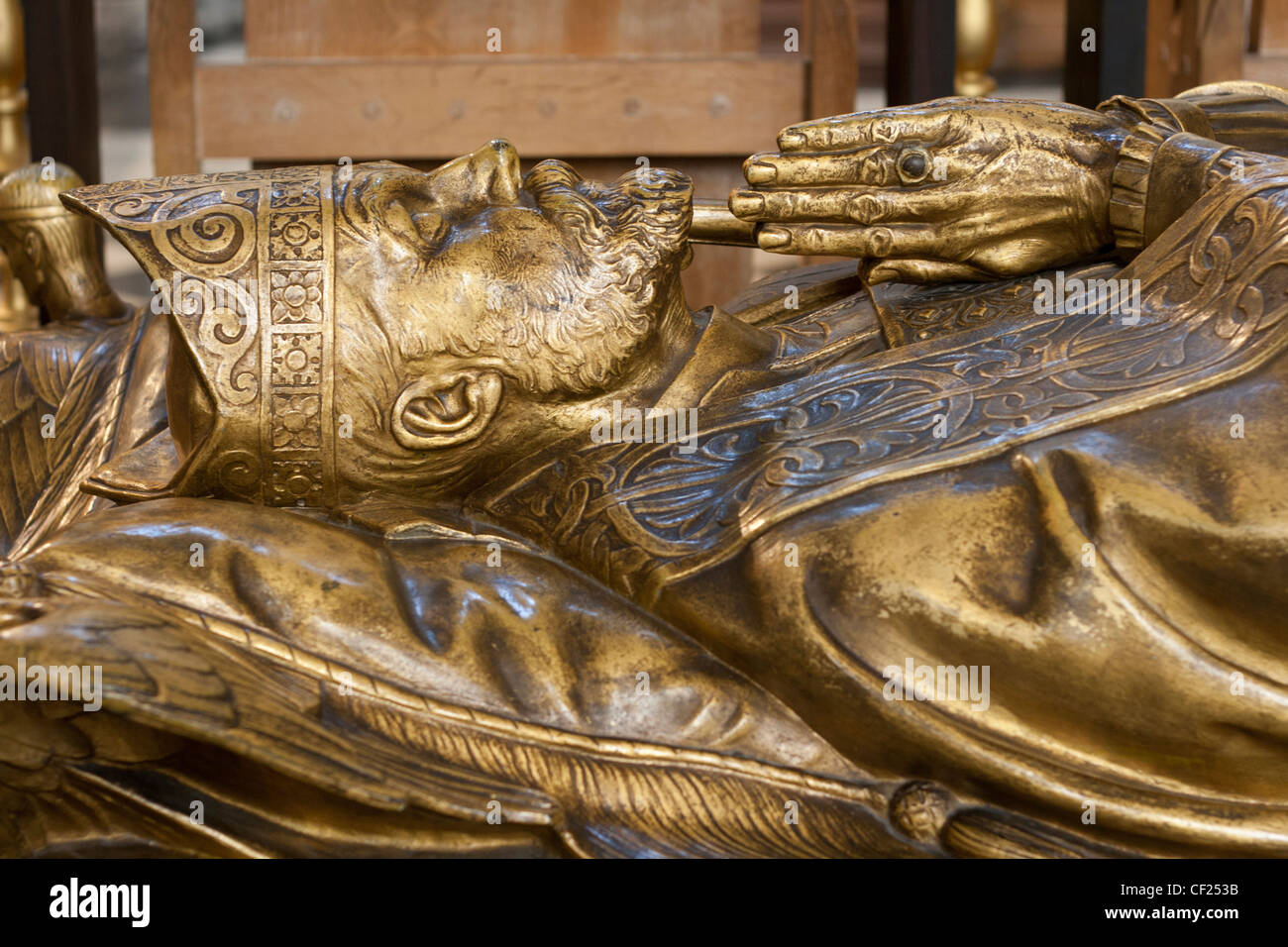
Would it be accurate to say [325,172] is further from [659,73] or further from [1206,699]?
[659,73]

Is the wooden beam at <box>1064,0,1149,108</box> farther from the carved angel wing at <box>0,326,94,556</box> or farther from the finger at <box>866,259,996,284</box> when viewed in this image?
the carved angel wing at <box>0,326,94,556</box>

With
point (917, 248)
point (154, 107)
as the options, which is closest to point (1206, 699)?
point (917, 248)

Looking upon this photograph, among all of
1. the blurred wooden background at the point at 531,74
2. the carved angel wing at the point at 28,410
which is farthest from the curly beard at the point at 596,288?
the blurred wooden background at the point at 531,74

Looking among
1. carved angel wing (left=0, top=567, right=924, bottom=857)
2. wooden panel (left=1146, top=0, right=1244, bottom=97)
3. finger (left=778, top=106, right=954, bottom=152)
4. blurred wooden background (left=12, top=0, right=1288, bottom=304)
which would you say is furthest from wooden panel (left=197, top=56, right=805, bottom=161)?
carved angel wing (left=0, top=567, right=924, bottom=857)

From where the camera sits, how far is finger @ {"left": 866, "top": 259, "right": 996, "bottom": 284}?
1954mm

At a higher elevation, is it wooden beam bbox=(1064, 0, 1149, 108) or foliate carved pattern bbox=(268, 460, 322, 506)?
wooden beam bbox=(1064, 0, 1149, 108)

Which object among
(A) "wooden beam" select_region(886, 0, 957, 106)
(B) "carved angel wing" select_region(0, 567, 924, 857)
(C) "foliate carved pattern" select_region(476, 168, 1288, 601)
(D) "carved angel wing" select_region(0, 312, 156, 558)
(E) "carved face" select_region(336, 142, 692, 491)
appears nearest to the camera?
(B) "carved angel wing" select_region(0, 567, 924, 857)

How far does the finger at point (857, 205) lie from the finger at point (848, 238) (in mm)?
12

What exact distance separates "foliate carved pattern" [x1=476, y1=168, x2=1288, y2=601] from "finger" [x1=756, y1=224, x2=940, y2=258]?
21 centimetres

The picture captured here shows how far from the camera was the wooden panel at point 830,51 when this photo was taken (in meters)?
3.75

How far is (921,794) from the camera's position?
1.53m

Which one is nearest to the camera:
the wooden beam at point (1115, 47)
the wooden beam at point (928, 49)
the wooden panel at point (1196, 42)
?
the wooden beam at point (1115, 47)

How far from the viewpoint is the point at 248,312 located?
1.61 metres

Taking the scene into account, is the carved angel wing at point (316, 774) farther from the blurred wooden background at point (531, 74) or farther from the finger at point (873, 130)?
the blurred wooden background at point (531, 74)
